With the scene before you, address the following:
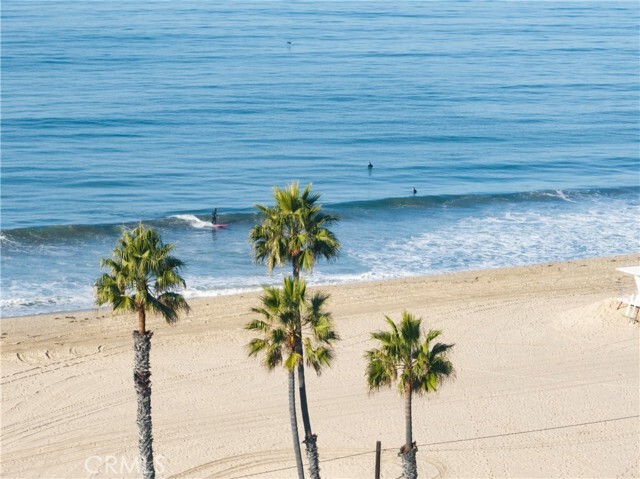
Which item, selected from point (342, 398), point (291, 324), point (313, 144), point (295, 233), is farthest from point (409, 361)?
point (313, 144)

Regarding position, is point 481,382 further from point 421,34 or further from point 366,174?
point 421,34

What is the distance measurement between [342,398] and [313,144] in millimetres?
38197

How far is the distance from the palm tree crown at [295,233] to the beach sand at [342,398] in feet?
17.4

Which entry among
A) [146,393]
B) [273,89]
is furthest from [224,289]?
[273,89]

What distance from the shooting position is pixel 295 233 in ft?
76.5

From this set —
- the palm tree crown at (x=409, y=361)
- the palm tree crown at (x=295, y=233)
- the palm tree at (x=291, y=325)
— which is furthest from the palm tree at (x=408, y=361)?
the palm tree crown at (x=295, y=233)

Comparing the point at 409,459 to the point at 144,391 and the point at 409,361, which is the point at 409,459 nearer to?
the point at 409,361

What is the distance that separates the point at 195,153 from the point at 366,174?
10086mm

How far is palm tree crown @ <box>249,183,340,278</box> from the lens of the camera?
910 inches

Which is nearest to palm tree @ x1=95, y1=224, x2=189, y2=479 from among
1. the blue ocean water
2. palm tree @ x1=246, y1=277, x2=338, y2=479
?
palm tree @ x1=246, y1=277, x2=338, y2=479

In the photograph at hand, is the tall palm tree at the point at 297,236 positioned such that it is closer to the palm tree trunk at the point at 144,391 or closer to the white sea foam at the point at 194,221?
the palm tree trunk at the point at 144,391

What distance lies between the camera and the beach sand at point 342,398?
2580 cm

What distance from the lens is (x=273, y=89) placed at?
8125 cm

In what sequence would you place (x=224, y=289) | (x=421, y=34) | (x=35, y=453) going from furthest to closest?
(x=421, y=34) < (x=224, y=289) < (x=35, y=453)
